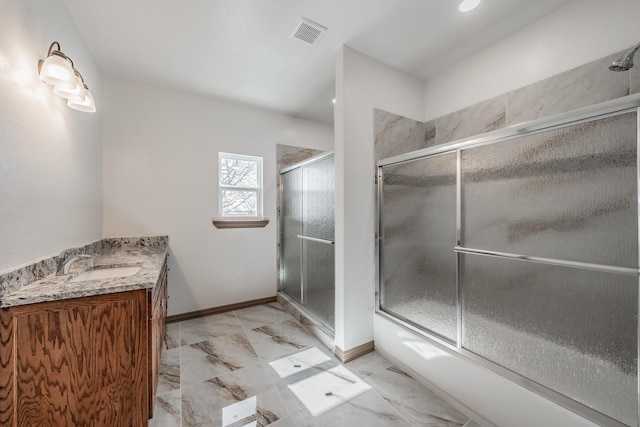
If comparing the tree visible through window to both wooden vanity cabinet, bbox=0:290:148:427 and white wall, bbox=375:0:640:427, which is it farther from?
white wall, bbox=375:0:640:427

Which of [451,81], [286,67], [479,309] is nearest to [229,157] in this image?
[286,67]

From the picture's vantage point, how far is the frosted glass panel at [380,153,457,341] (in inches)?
69.6

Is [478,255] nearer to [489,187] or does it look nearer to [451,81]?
[489,187]

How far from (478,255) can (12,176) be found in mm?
2591

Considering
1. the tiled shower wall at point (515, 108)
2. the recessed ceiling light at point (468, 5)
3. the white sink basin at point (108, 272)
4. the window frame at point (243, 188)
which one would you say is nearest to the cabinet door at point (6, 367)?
the white sink basin at point (108, 272)

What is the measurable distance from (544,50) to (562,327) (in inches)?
75.2

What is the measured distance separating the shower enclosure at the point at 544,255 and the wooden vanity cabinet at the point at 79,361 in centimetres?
184

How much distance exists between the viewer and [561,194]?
125 centimetres

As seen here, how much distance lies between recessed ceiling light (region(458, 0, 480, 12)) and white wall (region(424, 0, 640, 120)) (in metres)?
0.56

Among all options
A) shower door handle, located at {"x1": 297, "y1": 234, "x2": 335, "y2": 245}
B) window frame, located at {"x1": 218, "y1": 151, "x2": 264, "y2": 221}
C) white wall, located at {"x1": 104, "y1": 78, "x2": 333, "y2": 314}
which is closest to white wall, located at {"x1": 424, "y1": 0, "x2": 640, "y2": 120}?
shower door handle, located at {"x1": 297, "y1": 234, "x2": 335, "y2": 245}

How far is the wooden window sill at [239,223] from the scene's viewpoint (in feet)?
10.0

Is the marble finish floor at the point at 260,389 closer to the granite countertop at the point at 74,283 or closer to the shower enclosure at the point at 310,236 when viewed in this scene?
the shower enclosure at the point at 310,236

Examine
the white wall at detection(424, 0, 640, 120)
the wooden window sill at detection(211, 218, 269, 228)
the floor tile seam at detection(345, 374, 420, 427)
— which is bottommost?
the floor tile seam at detection(345, 374, 420, 427)

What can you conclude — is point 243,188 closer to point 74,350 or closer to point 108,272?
point 108,272
